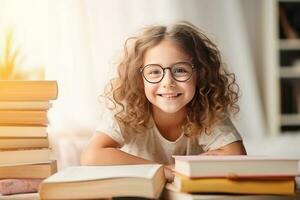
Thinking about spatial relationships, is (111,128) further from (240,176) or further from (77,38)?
(77,38)

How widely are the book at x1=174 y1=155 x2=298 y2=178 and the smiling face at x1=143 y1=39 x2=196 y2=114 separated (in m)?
0.22

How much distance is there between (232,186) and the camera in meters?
0.74

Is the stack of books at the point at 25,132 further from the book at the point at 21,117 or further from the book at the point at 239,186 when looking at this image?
the book at the point at 239,186

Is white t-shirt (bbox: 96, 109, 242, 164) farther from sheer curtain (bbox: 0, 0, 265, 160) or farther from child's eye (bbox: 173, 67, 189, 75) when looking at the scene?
sheer curtain (bbox: 0, 0, 265, 160)

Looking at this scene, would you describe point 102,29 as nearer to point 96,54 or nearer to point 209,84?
point 96,54

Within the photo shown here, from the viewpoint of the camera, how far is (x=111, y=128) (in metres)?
1.02

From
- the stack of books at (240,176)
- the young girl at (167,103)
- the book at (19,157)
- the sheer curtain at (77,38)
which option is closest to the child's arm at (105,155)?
the young girl at (167,103)

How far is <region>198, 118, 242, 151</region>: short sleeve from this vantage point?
39.8 inches

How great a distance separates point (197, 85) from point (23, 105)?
33cm

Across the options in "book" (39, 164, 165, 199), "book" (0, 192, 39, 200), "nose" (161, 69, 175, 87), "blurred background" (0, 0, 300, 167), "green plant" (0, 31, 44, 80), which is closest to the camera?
"book" (39, 164, 165, 199)

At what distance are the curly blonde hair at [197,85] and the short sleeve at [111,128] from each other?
0.01 metres

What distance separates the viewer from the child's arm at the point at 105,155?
95 cm

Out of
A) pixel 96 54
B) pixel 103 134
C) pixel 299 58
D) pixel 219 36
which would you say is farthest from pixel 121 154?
pixel 299 58

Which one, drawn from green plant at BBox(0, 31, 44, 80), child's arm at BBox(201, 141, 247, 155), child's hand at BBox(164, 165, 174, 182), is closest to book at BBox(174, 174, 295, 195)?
child's hand at BBox(164, 165, 174, 182)
